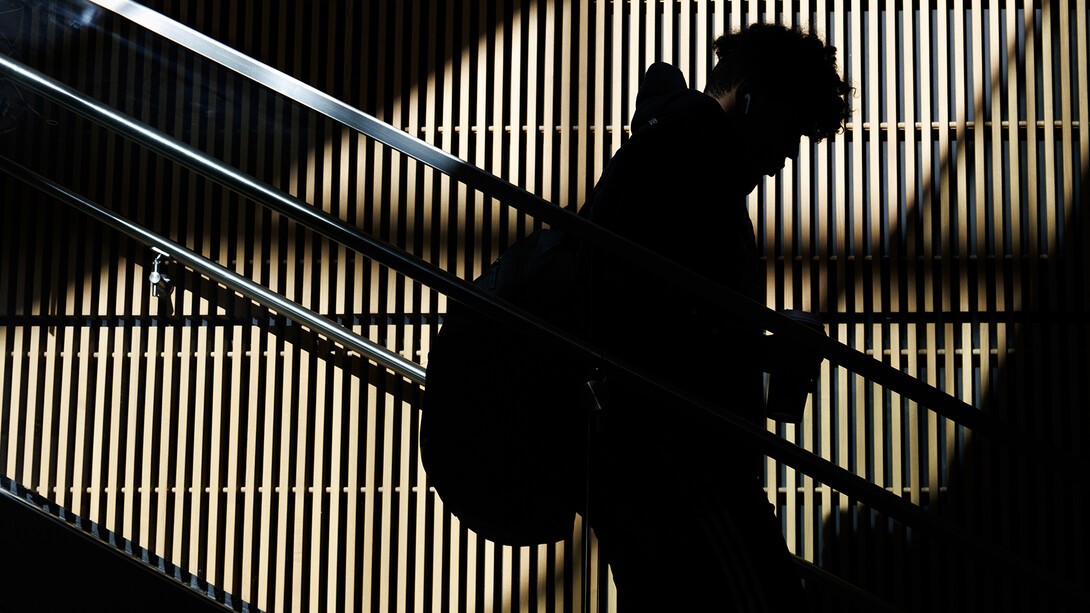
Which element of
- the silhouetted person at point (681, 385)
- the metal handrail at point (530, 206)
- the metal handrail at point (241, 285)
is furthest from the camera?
the metal handrail at point (241, 285)

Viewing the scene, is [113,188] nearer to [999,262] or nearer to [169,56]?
[169,56]

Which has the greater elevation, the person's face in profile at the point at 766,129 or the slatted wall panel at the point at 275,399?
the person's face in profile at the point at 766,129

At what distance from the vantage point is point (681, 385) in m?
1.22

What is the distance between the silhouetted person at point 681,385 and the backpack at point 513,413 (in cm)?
5

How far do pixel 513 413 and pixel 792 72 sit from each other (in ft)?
2.38

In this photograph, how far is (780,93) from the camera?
141 cm

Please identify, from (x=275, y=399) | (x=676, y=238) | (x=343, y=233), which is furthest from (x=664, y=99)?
(x=275, y=399)

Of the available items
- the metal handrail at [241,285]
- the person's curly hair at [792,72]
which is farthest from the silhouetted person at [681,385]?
the metal handrail at [241,285]

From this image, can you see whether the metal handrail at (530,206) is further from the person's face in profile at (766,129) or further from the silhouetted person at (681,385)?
the person's face in profile at (766,129)

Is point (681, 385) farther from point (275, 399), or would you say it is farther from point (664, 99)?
point (275, 399)

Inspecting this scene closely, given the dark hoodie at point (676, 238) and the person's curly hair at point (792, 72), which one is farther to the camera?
the person's curly hair at point (792, 72)

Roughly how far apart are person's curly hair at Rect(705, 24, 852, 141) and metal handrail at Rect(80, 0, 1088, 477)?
13.6 inches

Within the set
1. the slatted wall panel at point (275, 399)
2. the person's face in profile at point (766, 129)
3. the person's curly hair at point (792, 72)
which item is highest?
the person's curly hair at point (792, 72)

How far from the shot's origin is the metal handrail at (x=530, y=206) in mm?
1332
